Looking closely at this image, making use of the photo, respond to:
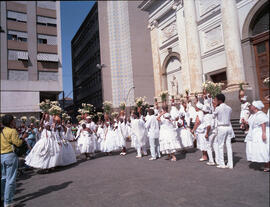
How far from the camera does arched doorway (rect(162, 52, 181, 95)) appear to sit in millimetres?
21469

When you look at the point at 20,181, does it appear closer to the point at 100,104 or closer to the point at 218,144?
the point at 218,144

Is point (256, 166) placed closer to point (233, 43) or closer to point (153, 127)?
point (153, 127)

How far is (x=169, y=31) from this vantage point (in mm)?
22094

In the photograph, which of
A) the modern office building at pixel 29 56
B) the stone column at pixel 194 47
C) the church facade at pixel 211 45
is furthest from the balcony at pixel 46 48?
the stone column at pixel 194 47

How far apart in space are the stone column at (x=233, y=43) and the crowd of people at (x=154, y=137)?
5367mm

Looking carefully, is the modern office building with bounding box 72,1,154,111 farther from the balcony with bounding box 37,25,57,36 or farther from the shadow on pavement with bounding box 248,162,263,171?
the shadow on pavement with bounding box 248,162,263,171

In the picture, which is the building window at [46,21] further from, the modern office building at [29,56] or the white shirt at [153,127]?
the white shirt at [153,127]

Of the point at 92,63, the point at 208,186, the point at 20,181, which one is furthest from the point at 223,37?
the point at 92,63

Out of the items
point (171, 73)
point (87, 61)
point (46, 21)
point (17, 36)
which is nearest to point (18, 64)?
point (17, 36)

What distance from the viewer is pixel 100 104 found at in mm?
47500

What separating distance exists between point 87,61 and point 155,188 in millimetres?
55113

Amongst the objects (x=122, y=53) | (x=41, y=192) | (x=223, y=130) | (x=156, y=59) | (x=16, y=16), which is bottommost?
(x=41, y=192)

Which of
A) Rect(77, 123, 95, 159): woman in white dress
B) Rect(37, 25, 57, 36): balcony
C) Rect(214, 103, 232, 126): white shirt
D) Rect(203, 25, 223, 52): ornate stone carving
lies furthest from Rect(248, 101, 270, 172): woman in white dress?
Rect(37, 25, 57, 36): balcony

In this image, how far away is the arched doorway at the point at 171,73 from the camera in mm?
21469
